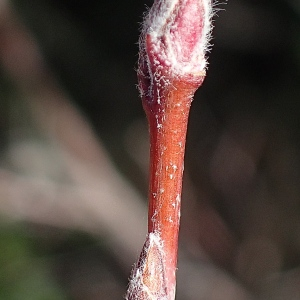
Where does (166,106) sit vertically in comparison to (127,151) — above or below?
above

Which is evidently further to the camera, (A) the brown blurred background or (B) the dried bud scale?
(A) the brown blurred background

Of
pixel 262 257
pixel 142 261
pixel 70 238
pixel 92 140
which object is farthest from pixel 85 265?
pixel 142 261

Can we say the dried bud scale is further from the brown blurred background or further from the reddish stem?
the brown blurred background

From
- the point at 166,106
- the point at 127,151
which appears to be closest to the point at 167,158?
the point at 166,106

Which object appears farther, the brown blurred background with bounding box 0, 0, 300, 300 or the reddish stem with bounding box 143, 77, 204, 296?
the brown blurred background with bounding box 0, 0, 300, 300

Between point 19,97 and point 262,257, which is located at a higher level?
point 19,97

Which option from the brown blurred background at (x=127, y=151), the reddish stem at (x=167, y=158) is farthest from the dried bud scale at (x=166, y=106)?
the brown blurred background at (x=127, y=151)

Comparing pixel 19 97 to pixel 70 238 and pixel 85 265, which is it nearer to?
pixel 70 238

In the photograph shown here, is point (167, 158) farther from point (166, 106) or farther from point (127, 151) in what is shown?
point (127, 151)

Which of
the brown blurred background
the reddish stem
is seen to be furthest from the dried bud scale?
the brown blurred background
